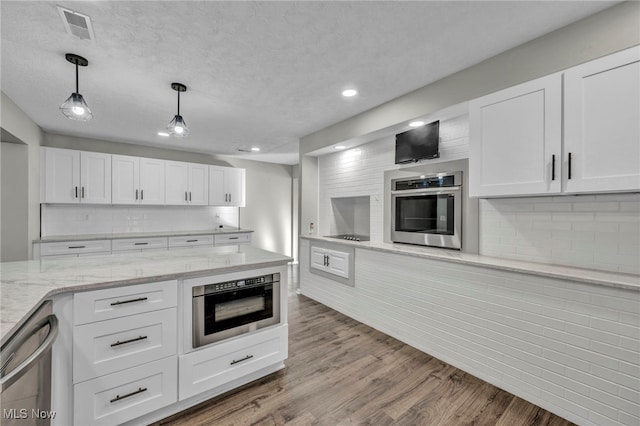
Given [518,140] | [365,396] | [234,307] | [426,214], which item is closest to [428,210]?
[426,214]

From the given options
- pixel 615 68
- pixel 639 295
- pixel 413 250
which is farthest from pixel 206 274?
pixel 615 68

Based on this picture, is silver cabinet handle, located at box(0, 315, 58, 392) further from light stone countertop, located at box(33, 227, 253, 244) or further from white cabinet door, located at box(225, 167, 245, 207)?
white cabinet door, located at box(225, 167, 245, 207)

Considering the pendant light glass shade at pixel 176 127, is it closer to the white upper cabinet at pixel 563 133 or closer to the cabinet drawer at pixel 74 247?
the white upper cabinet at pixel 563 133

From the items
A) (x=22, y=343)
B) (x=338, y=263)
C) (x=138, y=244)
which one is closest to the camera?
(x=22, y=343)

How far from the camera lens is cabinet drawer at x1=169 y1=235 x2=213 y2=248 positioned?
179 inches

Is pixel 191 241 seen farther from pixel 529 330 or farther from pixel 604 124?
pixel 604 124

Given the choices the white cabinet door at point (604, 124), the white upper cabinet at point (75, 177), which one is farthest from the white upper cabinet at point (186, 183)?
the white cabinet door at point (604, 124)

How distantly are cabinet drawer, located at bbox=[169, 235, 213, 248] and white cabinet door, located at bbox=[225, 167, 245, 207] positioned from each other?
869 mm

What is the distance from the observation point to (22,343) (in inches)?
40.4

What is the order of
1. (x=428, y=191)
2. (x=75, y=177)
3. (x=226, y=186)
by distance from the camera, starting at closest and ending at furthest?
(x=428, y=191)
(x=75, y=177)
(x=226, y=186)

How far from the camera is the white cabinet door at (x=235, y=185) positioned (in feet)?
17.6

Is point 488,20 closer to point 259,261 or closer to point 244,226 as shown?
point 259,261

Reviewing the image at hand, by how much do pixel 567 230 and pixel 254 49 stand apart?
104 inches

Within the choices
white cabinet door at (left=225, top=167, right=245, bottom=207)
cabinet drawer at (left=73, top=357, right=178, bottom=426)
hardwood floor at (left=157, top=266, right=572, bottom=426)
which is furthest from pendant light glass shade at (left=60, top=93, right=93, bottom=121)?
white cabinet door at (left=225, top=167, right=245, bottom=207)
